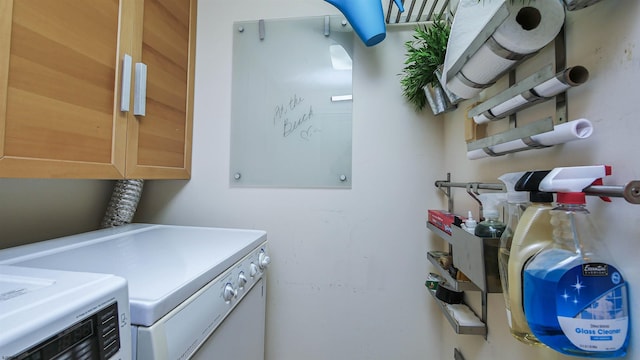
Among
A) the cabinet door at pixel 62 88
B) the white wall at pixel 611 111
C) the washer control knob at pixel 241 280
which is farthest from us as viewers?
the washer control knob at pixel 241 280

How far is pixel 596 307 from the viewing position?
0.37 m

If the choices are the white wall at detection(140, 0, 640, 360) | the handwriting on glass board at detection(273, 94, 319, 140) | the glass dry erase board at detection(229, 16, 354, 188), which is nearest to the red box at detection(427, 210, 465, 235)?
the white wall at detection(140, 0, 640, 360)

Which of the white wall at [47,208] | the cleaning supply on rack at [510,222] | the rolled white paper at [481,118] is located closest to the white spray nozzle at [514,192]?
the cleaning supply on rack at [510,222]

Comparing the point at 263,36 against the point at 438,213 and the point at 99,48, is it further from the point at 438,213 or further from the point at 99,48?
the point at 438,213

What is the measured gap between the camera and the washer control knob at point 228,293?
682 mm

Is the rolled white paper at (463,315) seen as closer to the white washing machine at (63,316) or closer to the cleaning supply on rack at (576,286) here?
the cleaning supply on rack at (576,286)

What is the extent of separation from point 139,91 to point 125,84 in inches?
2.2

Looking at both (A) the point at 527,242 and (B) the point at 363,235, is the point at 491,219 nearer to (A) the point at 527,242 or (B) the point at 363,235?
(A) the point at 527,242

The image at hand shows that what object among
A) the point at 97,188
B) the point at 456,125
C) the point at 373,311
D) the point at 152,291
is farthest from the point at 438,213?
the point at 97,188

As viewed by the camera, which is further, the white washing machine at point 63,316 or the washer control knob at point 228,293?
the washer control knob at point 228,293

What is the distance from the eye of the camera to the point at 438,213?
37.7 inches

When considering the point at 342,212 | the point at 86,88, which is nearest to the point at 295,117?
the point at 342,212

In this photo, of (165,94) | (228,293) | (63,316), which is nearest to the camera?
(63,316)

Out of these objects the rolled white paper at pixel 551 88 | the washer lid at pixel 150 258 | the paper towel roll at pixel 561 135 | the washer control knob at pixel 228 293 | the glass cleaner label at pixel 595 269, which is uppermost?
the rolled white paper at pixel 551 88
